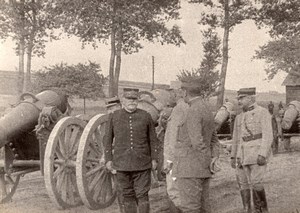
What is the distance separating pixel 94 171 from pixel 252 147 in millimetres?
2182

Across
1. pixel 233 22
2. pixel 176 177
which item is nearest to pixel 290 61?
pixel 233 22

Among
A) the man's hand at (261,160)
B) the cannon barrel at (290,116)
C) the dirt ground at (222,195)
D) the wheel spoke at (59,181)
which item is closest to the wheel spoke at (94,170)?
the wheel spoke at (59,181)

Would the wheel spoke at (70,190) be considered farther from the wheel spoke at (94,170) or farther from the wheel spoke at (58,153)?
the wheel spoke at (94,170)

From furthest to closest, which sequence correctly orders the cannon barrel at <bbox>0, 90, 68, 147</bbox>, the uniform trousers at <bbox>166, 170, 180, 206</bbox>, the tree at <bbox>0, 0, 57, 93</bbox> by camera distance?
the tree at <bbox>0, 0, 57, 93</bbox>, the cannon barrel at <bbox>0, 90, 68, 147</bbox>, the uniform trousers at <bbox>166, 170, 180, 206</bbox>

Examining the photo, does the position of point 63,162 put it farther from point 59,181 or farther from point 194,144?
point 194,144

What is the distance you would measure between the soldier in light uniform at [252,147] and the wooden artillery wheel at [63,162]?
92.3 inches

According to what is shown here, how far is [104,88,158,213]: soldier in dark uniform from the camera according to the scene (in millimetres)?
5820

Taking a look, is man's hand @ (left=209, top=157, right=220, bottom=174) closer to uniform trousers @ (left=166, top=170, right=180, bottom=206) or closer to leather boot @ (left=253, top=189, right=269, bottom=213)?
leather boot @ (left=253, top=189, right=269, bottom=213)

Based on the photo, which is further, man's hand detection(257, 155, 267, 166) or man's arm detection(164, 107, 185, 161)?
man's hand detection(257, 155, 267, 166)

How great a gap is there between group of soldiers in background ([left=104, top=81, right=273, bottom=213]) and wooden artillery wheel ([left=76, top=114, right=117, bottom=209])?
3.12 ft

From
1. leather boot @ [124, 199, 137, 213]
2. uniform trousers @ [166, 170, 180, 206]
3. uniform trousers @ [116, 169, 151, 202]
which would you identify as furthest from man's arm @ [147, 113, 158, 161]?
uniform trousers @ [166, 170, 180, 206]

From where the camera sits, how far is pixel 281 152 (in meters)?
14.7

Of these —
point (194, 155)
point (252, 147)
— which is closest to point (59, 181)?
point (194, 155)

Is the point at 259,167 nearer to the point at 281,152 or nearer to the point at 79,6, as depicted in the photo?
the point at 281,152
